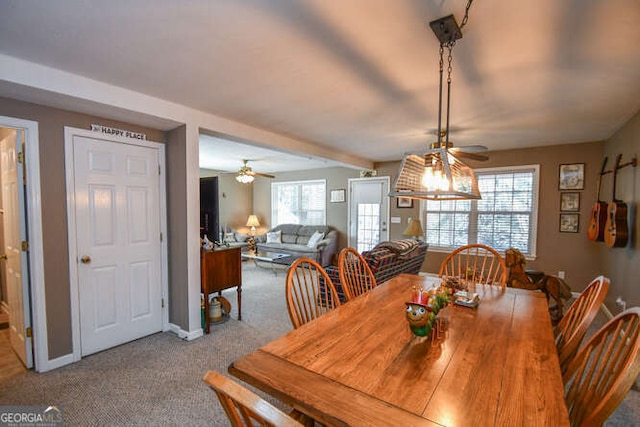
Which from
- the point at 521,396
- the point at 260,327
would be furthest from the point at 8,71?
the point at 521,396

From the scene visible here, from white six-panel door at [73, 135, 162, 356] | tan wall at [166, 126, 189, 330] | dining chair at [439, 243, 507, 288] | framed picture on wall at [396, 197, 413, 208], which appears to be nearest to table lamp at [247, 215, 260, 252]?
framed picture on wall at [396, 197, 413, 208]

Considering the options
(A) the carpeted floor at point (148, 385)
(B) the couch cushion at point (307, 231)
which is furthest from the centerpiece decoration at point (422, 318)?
(B) the couch cushion at point (307, 231)

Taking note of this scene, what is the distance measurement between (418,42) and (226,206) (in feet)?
22.5

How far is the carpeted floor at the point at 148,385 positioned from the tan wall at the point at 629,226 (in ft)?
4.42

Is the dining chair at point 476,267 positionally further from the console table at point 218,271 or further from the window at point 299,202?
the window at point 299,202

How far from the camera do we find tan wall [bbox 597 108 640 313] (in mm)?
2840

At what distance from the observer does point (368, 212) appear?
6.39m

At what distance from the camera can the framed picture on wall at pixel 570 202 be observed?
4262 millimetres

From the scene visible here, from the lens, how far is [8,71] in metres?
1.87

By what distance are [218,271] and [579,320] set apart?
3059mm

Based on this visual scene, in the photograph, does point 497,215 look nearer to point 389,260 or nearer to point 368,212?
point 368,212

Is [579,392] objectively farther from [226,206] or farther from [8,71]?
[226,206]

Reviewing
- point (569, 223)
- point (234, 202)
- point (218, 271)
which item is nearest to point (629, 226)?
point (569, 223)

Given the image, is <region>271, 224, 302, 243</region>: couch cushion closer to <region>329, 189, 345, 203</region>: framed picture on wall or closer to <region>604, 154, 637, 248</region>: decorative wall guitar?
<region>329, 189, 345, 203</region>: framed picture on wall
